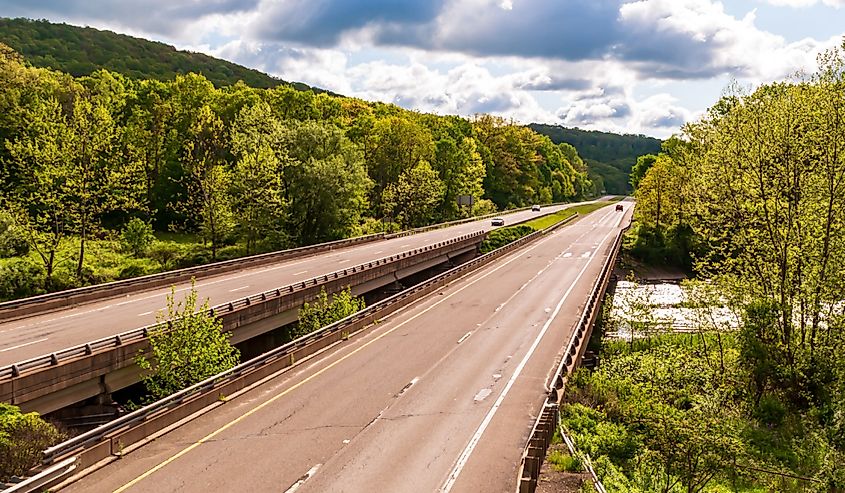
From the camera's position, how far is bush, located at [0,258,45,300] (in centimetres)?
Answer: 4128

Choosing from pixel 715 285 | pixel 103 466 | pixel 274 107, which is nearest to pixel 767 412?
pixel 715 285

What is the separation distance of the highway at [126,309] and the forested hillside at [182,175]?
9897 mm

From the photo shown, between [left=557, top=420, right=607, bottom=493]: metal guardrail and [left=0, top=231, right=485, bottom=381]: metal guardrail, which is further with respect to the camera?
[left=0, top=231, right=485, bottom=381]: metal guardrail

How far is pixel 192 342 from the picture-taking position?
76.5 feet

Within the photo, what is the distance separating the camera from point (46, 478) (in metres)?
14.9

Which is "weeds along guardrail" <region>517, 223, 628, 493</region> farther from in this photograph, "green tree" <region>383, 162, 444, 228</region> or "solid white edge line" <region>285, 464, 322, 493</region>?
"green tree" <region>383, 162, 444, 228</region>

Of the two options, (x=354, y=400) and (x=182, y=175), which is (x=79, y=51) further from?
(x=354, y=400)

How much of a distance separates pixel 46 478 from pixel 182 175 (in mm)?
66870

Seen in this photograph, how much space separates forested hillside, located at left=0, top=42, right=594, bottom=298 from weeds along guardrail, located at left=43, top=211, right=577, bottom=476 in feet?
76.7

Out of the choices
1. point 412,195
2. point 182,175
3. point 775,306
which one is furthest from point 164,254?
point 775,306

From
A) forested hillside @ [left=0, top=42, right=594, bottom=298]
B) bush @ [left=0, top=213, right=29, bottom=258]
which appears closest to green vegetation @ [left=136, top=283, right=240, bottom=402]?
forested hillside @ [left=0, top=42, right=594, bottom=298]

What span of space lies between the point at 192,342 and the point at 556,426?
1256 centimetres

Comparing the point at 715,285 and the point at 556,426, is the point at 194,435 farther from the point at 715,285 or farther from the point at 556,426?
the point at 715,285

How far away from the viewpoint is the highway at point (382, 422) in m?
16.6
